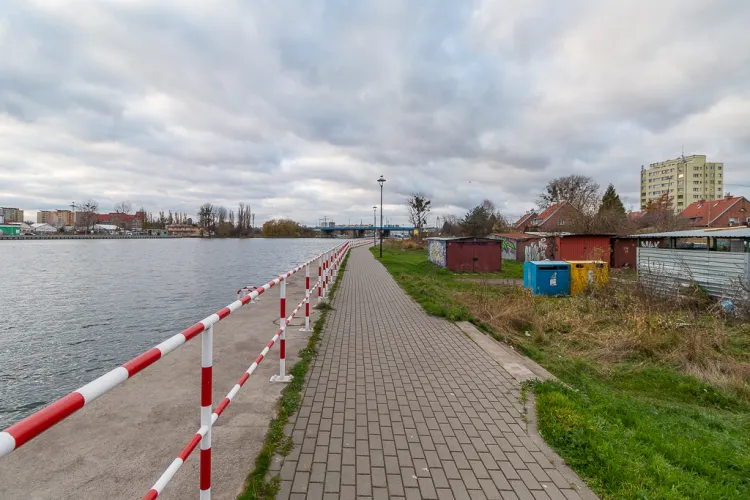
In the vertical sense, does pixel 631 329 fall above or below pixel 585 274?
below

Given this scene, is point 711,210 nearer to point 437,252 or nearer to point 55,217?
A: point 437,252

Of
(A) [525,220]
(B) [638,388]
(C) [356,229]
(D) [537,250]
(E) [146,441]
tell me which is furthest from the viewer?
(C) [356,229]

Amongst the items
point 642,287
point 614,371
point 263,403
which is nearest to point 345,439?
point 263,403

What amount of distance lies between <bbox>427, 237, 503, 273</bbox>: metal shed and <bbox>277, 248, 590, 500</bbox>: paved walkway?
51.5 feet

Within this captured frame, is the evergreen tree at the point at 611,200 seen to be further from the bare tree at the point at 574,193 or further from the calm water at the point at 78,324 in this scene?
the calm water at the point at 78,324

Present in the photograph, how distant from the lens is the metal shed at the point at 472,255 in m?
21.9

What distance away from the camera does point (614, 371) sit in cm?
606

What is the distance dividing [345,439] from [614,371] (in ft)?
15.3

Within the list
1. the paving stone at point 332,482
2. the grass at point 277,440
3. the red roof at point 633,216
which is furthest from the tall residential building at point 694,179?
the paving stone at point 332,482

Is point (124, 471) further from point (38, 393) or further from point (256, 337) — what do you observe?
point (38, 393)

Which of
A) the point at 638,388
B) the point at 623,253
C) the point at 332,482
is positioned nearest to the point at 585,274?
the point at 638,388

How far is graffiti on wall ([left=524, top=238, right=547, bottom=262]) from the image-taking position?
24.2 m

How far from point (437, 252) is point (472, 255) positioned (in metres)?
3.08

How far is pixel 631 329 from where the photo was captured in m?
7.89
